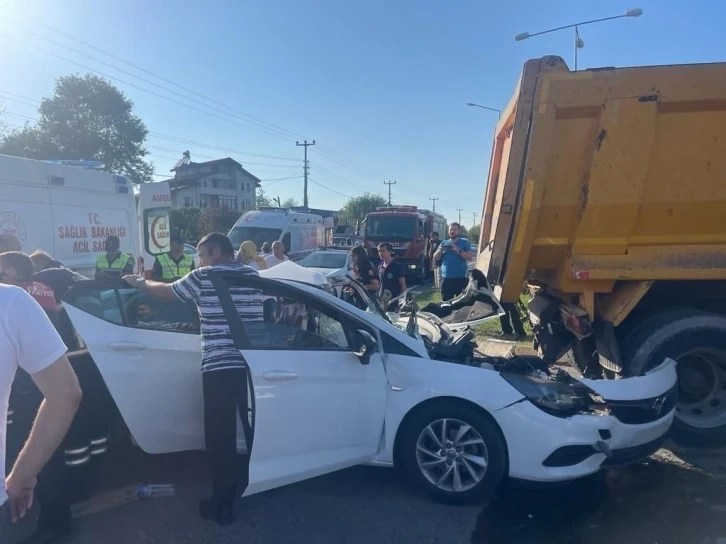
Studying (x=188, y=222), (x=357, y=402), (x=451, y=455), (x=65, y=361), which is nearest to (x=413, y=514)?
(x=451, y=455)

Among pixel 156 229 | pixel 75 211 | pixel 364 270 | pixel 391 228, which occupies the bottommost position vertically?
pixel 364 270

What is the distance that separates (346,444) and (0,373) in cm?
247

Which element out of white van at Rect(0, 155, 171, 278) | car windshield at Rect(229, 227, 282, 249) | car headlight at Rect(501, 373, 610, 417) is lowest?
car headlight at Rect(501, 373, 610, 417)

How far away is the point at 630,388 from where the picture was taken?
4078 mm

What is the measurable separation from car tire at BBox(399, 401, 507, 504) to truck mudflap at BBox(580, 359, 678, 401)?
2.54ft

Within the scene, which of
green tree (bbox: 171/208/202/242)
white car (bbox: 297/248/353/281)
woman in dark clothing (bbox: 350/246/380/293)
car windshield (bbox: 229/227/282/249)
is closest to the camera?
woman in dark clothing (bbox: 350/246/380/293)

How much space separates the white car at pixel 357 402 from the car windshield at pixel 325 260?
11745 millimetres

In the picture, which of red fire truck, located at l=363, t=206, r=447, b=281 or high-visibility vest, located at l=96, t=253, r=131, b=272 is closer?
high-visibility vest, located at l=96, t=253, r=131, b=272

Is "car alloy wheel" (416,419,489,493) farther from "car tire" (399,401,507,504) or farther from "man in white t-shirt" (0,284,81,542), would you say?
"man in white t-shirt" (0,284,81,542)

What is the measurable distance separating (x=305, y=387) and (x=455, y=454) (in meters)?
1.09

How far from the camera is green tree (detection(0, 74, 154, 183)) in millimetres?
51594

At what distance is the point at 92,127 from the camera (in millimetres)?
53562

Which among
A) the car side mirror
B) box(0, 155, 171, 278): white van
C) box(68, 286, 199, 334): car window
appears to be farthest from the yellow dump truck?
box(0, 155, 171, 278): white van

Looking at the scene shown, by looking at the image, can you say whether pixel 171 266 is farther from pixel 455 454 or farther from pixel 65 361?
pixel 65 361
